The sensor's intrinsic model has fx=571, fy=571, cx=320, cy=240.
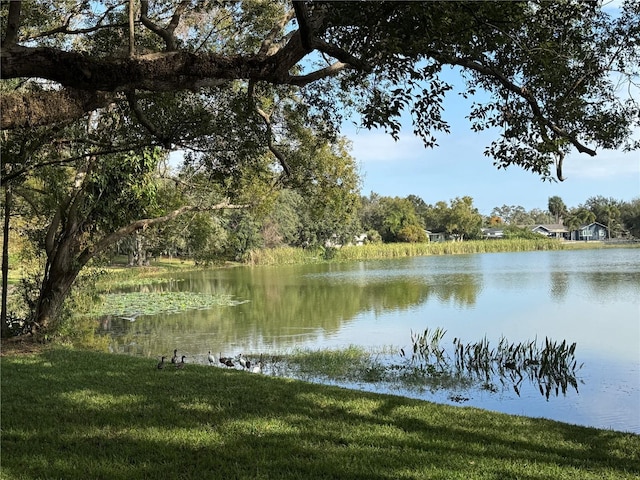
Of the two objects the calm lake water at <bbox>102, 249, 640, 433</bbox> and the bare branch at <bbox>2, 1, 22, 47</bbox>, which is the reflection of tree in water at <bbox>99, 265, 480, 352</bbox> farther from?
the bare branch at <bbox>2, 1, 22, 47</bbox>

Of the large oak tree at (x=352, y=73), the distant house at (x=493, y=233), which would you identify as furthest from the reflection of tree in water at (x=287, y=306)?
the distant house at (x=493, y=233)

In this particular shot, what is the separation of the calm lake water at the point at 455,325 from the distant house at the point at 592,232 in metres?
53.5

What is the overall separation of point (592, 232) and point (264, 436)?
7882cm

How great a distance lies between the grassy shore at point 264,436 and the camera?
365 cm

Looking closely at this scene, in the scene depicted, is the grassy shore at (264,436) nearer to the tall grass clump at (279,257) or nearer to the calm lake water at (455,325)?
the calm lake water at (455,325)

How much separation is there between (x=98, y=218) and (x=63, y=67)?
21.6 feet

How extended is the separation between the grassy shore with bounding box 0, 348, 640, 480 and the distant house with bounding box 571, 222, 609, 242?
75.7 meters

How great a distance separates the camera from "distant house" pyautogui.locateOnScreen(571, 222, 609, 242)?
73.9 meters

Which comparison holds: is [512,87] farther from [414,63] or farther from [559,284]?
[559,284]

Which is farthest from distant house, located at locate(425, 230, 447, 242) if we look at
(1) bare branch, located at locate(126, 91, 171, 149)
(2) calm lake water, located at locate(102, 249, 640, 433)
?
(1) bare branch, located at locate(126, 91, 171, 149)

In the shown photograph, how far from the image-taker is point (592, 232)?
2931 inches

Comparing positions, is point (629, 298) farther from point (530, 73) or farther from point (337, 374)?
point (530, 73)

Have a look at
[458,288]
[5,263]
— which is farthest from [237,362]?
[458,288]

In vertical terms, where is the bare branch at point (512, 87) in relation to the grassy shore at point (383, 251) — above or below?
above
